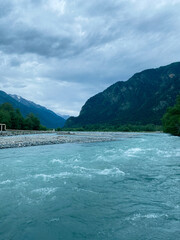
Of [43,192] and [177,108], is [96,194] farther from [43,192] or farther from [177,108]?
[177,108]

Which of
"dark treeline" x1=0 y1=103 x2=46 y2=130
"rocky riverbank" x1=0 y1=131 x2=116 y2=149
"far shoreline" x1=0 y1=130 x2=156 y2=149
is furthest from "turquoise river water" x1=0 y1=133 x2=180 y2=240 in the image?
"dark treeline" x1=0 y1=103 x2=46 y2=130

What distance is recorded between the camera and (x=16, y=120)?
106 m

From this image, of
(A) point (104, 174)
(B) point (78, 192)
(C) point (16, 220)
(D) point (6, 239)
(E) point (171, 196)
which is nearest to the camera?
(D) point (6, 239)

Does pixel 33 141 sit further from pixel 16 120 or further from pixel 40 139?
pixel 16 120

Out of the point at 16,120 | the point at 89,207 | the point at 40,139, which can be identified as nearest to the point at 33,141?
the point at 40,139

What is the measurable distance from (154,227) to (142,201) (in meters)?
1.84

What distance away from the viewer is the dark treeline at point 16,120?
94.4m

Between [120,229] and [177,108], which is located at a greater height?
[177,108]

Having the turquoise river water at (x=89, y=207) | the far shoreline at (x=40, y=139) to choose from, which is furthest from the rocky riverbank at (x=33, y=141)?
the turquoise river water at (x=89, y=207)

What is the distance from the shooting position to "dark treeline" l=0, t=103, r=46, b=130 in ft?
310

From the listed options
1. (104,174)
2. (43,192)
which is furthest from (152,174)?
(43,192)

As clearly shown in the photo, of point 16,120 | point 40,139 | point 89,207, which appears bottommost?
point 89,207

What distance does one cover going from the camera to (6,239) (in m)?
4.53

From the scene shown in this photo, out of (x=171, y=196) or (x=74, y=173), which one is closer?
(x=171, y=196)
